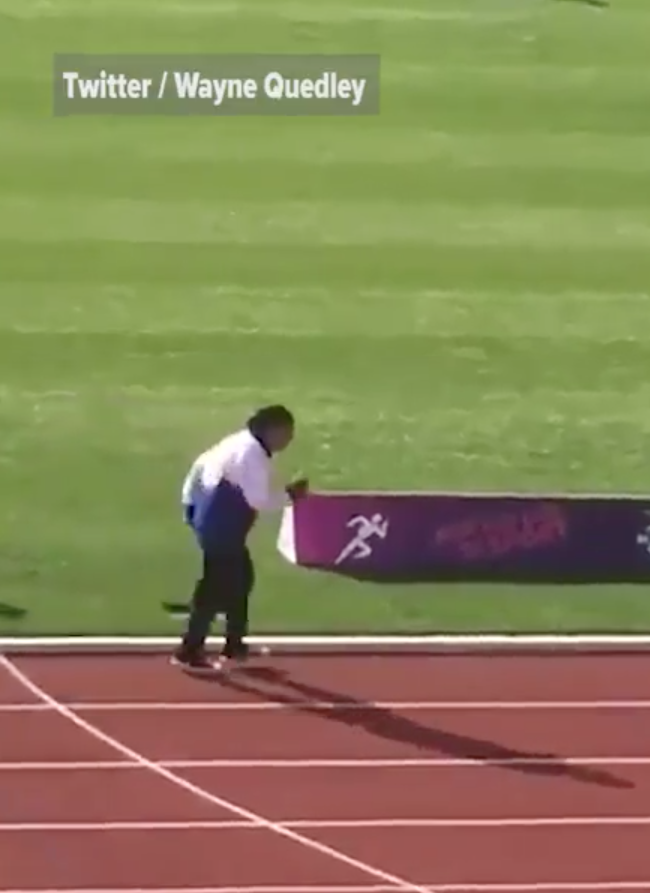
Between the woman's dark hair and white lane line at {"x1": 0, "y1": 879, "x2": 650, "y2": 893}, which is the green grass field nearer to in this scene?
the woman's dark hair

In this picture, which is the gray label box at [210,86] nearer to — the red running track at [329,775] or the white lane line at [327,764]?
the red running track at [329,775]

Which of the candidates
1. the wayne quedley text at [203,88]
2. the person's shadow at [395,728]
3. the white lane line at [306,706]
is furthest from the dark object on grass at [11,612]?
the wayne quedley text at [203,88]

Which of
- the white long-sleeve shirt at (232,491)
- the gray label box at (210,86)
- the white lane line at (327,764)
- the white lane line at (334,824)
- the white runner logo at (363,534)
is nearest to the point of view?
the white lane line at (334,824)

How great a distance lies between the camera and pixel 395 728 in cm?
923

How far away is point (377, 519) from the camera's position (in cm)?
1045

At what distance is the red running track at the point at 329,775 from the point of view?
8234 millimetres

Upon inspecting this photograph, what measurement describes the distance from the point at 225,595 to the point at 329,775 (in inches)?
45.5

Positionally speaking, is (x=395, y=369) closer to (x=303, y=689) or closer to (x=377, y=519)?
(x=377, y=519)

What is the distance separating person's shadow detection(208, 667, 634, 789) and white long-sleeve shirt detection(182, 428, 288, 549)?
818 millimetres

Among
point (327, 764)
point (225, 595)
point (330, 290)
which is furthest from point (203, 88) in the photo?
point (327, 764)

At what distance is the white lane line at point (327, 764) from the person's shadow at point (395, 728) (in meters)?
0.01

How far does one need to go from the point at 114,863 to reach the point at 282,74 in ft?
26.2

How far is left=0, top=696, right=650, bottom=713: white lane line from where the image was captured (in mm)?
9320

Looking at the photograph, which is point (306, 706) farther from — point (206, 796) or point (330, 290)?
point (330, 290)
